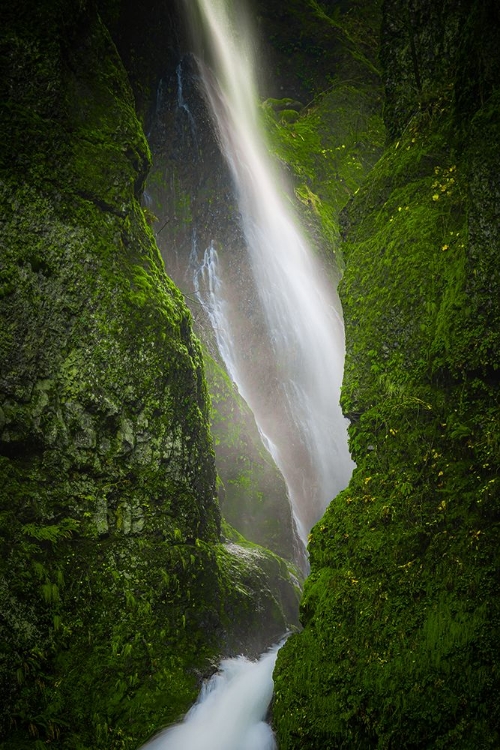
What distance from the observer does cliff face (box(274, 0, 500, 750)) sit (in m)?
4.51

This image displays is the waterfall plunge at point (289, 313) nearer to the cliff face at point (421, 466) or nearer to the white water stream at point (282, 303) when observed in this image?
the white water stream at point (282, 303)

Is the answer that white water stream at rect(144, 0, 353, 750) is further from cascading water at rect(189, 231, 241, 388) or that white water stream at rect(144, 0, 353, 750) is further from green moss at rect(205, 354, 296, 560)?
green moss at rect(205, 354, 296, 560)

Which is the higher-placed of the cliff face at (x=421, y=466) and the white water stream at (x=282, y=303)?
the white water stream at (x=282, y=303)

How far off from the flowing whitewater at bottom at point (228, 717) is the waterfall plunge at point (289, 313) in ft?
20.2

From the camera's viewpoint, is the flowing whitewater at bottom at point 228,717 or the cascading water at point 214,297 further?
the cascading water at point 214,297

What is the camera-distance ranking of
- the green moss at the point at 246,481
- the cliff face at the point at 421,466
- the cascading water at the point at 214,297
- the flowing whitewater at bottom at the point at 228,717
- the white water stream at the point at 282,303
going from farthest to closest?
the white water stream at the point at 282,303 → the cascading water at the point at 214,297 → the green moss at the point at 246,481 → the flowing whitewater at bottom at the point at 228,717 → the cliff face at the point at 421,466

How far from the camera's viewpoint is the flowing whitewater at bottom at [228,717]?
5773 mm

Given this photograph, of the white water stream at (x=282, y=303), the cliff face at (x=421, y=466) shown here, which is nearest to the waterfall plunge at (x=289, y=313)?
the white water stream at (x=282, y=303)

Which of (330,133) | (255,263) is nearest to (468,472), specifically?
(255,263)

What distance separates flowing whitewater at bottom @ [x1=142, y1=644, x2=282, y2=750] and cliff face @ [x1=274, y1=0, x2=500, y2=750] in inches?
34.2

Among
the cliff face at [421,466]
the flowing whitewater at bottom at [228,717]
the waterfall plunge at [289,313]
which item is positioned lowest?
the flowing whitewater at bottom at [228,717]

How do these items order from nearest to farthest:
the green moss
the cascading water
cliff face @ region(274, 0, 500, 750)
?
cliff face @ region(274, 0, 500, 750) < the green moss < the cascading water

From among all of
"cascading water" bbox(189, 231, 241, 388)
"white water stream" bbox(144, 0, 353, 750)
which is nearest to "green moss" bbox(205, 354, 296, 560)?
"white water stream" bbox(144, 0, 353, 750)

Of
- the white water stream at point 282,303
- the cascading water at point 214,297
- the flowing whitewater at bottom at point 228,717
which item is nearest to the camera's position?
the flowing whitewater at bottom at point 228,717
